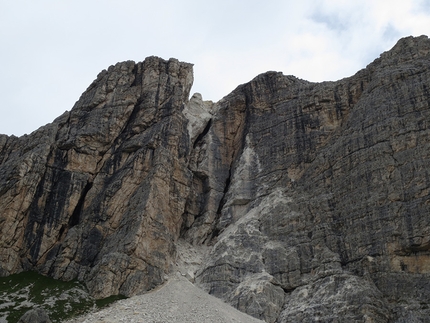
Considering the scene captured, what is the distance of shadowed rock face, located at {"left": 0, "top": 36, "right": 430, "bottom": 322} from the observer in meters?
56.3

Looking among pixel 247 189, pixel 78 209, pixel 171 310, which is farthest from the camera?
pixel 78 209

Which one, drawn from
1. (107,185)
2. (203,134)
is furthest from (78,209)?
(203,134)

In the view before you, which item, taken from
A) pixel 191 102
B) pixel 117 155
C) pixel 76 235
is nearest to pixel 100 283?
pixel 76 235

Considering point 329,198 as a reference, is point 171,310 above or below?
below

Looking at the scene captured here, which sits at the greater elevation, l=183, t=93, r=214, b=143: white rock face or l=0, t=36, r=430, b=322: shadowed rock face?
Result: l=183, t=93, r=214, b=143: white rock face

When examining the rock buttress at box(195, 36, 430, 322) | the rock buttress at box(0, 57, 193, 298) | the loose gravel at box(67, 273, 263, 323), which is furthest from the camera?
the rock buttress at box(0, 57, 193, 298)

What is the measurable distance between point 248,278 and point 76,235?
25.7m

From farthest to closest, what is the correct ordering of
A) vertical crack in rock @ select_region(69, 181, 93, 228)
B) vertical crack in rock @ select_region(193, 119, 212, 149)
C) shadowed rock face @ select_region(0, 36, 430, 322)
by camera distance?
vertical crack in rock @ select_region(193, 119, 212, 149)
vertical crack in rock @ select_region(69, 181, 93, 228)
shadowed rock face @ select_region(0, 36, 430, 322)

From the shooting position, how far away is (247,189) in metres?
75.7

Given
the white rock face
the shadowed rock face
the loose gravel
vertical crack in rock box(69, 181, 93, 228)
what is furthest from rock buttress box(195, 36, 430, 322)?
vertical crack in rock box(69, 181, 93, 228)

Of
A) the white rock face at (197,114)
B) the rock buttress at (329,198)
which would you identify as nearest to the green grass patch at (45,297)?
the rock buttress at (329,198)

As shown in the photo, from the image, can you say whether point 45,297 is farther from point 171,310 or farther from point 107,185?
point 107,185

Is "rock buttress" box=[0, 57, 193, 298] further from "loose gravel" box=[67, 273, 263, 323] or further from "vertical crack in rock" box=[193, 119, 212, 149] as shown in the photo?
"vertical crack in rock" box=[193, 119, 212, 149]

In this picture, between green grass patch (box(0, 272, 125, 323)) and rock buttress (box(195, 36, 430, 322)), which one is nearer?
rock buttress (box(195, 36, 430, 322))
